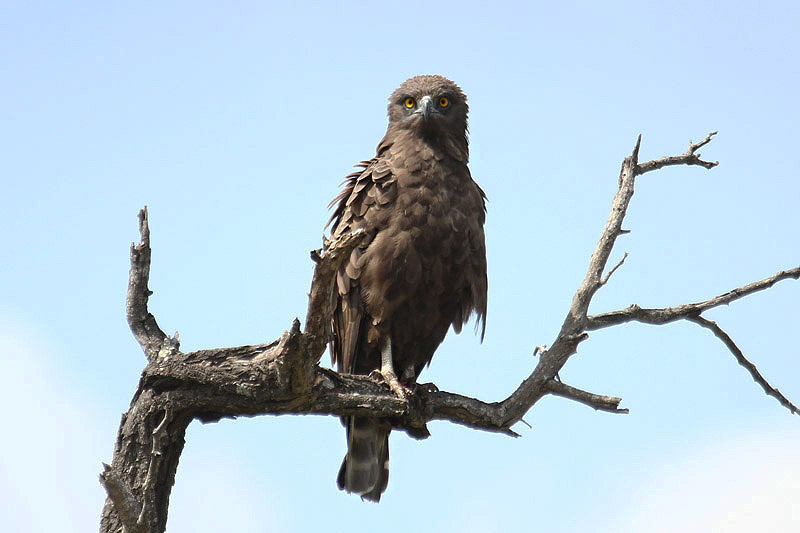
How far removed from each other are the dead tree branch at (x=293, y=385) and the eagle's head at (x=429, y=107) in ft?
5.04

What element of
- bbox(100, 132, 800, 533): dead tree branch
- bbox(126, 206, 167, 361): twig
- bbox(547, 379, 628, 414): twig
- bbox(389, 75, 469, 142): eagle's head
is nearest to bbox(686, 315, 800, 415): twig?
bbox(100, 132, 800, 533): dead tree branch

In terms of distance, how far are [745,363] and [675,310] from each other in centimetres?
→ 57

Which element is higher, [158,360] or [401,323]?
[401,323]

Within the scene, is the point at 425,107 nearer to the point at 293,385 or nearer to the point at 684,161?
the point at 684,161

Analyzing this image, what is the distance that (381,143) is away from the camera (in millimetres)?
6902

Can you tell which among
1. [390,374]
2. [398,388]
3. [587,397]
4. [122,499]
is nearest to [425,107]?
[390,374]

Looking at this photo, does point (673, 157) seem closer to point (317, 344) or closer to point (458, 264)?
point (458, 264)

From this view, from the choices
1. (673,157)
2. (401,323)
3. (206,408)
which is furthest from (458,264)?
(206,408)

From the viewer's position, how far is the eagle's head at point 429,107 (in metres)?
6.77

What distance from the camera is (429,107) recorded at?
6805 millimetres

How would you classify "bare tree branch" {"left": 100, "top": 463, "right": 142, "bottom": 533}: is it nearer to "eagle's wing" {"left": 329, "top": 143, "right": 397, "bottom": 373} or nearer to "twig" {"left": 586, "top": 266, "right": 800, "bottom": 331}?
"eagle's wing" {"left": 329, "top": 143, "right": 397, "bottom": 373}

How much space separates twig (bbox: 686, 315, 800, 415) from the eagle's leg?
183 centimetres

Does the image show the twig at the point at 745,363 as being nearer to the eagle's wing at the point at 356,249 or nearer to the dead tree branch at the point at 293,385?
the dead tree branch at the point at 293,385

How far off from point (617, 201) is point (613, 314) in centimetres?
72
